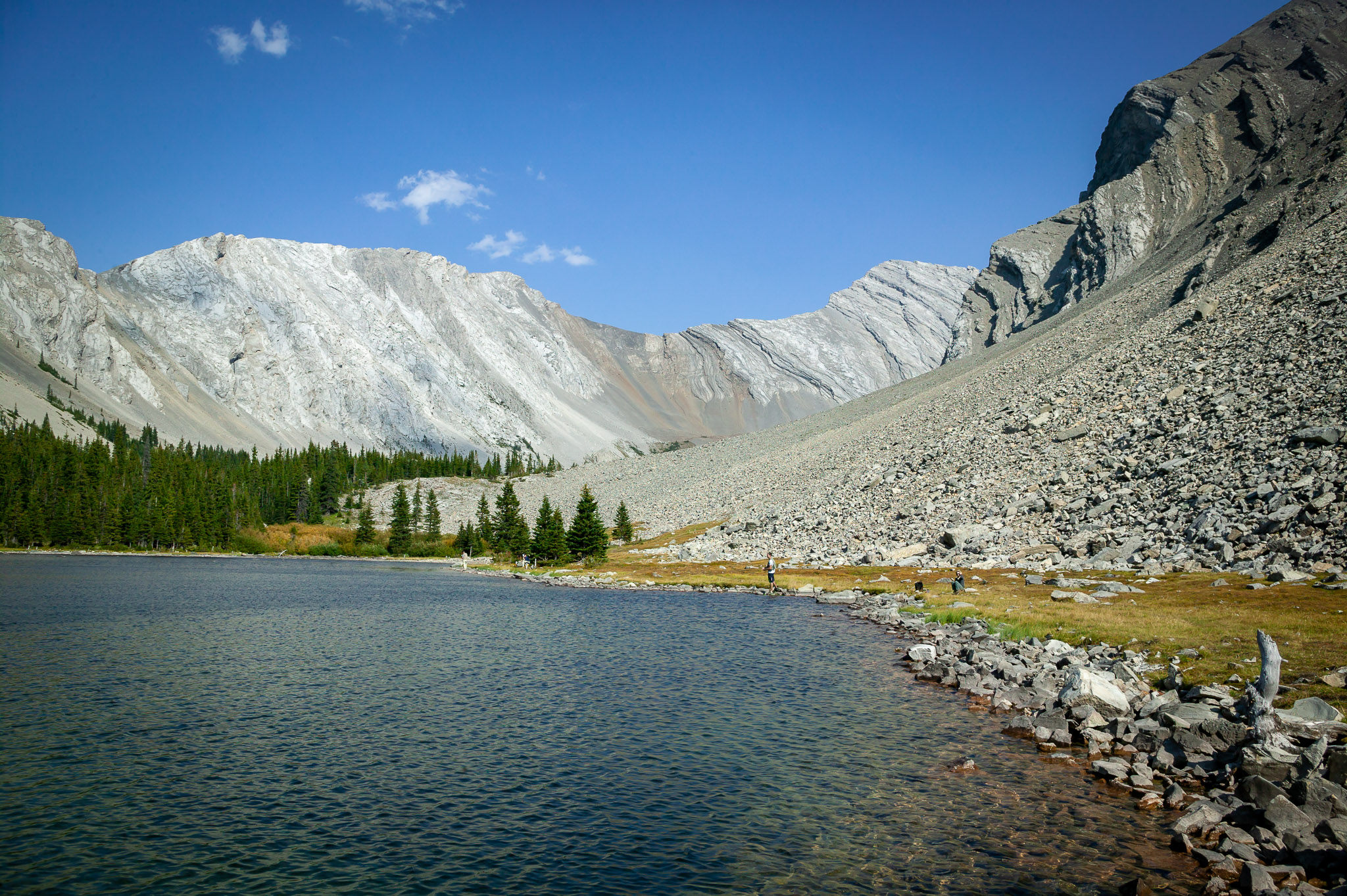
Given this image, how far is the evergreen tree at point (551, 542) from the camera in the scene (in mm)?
116488

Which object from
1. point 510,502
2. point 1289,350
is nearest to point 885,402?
point 510,502

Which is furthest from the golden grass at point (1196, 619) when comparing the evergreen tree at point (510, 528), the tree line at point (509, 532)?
the evergreen tree at point (510, 528)

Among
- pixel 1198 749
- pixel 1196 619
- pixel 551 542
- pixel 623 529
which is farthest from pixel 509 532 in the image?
pixel 1198 749

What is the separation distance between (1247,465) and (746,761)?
1846 inches

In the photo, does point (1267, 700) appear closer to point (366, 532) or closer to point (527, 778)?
point (527, 778)

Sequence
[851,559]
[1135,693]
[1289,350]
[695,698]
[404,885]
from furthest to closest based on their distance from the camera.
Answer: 1. [851,559]
2. [1289,350]
3. [695,698]
4. [1135,693]
5. [404,885]

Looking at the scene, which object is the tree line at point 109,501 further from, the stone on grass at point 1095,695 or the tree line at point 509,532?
the stone on grass at point 1095,695

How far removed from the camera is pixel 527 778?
21812 millimetres

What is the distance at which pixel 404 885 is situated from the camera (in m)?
15.2

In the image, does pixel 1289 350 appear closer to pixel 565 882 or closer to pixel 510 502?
pixel 565 882

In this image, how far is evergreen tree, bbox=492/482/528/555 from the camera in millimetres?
126812

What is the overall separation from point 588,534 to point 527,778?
90.2m

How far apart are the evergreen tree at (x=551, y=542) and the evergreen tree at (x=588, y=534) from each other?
3.58 m

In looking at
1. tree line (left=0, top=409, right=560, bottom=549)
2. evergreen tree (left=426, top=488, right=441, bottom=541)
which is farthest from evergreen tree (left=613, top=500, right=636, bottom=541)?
tree line (left=0, top=409, right=560, bottom=549)
